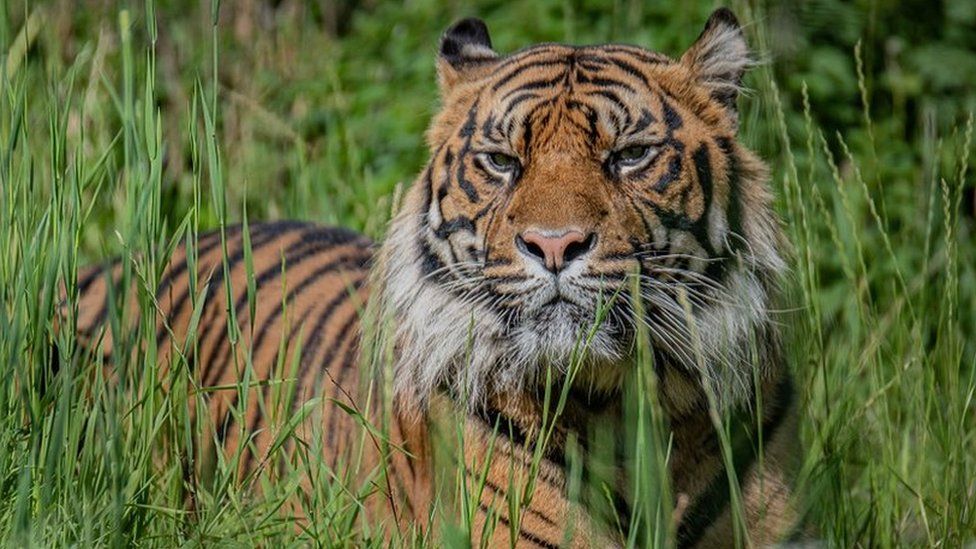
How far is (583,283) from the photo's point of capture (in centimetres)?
262

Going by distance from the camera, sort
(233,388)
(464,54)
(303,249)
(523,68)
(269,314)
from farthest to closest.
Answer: (303,249) < (269,314) < (464,54) < (523,68) < (233,388)

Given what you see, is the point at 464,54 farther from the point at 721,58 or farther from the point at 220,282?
the point at 220,282

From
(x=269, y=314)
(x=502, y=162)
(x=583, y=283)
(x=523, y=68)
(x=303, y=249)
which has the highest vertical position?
(x=523, y=68)

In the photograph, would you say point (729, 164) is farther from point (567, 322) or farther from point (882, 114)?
point (882, 114)

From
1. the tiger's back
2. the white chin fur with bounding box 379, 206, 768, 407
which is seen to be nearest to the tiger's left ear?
the white chin fur with bounding box 379, 206, 768, 407

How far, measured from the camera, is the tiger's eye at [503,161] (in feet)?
9.55

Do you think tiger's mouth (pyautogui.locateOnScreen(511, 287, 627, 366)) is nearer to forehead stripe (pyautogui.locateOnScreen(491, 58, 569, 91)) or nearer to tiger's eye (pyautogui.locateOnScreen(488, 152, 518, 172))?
tiger's eye (pyautogui.locateOnScreen(488, 152, 518, 172))

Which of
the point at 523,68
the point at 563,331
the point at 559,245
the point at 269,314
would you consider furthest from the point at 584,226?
the point at 269,314

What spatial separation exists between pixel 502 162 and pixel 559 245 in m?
0.35

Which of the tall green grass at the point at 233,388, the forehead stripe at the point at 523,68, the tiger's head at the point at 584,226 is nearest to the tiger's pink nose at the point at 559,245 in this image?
the tiger's head at the point at 584,226

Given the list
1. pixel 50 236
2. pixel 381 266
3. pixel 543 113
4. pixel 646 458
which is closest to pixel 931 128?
pixel 543 113

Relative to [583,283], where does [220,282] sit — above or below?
below

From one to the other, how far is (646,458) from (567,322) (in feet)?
1.64

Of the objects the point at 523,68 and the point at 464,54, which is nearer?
the point at 523,68
